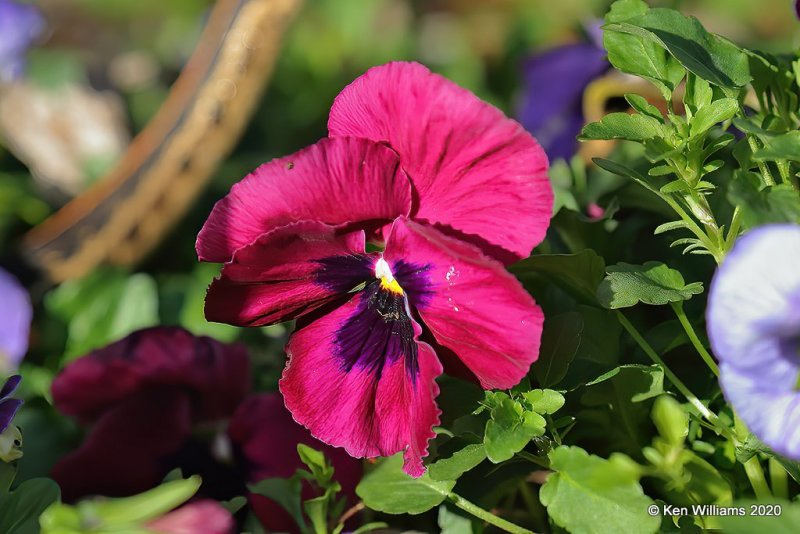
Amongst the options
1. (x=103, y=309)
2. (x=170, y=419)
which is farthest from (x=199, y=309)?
(x=170, y=419)

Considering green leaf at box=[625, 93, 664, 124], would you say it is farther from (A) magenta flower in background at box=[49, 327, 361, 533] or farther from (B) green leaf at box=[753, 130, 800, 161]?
(A) magenta flower in background at box=[49, 327, 361, 533]

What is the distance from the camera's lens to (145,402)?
2.35 ft

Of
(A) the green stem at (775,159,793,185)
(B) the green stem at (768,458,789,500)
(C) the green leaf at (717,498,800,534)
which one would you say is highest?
(A) the green stem at (775,159,793,185)

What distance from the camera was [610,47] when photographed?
0.55 metres

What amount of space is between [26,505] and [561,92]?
2.42ft

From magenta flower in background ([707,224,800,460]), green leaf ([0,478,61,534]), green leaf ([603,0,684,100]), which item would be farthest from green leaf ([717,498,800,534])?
green leaf ([0,478,61,534])

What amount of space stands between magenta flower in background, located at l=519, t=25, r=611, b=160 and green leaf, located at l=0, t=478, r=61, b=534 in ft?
2.20

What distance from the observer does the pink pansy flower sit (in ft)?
1.55

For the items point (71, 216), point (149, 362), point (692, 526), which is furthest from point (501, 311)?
point (71, 216)

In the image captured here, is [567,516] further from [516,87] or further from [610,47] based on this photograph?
[516,87]

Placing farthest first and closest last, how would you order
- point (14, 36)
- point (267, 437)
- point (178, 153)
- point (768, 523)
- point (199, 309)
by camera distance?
point (14, 36), point (178, 153), point (199, 309), point (267, 437), point (768, 523)

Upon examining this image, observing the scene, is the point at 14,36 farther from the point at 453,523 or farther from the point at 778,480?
the point at 778,480

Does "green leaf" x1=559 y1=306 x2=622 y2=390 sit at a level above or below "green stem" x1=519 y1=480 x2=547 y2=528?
above

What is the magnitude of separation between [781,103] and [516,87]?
1123mm
